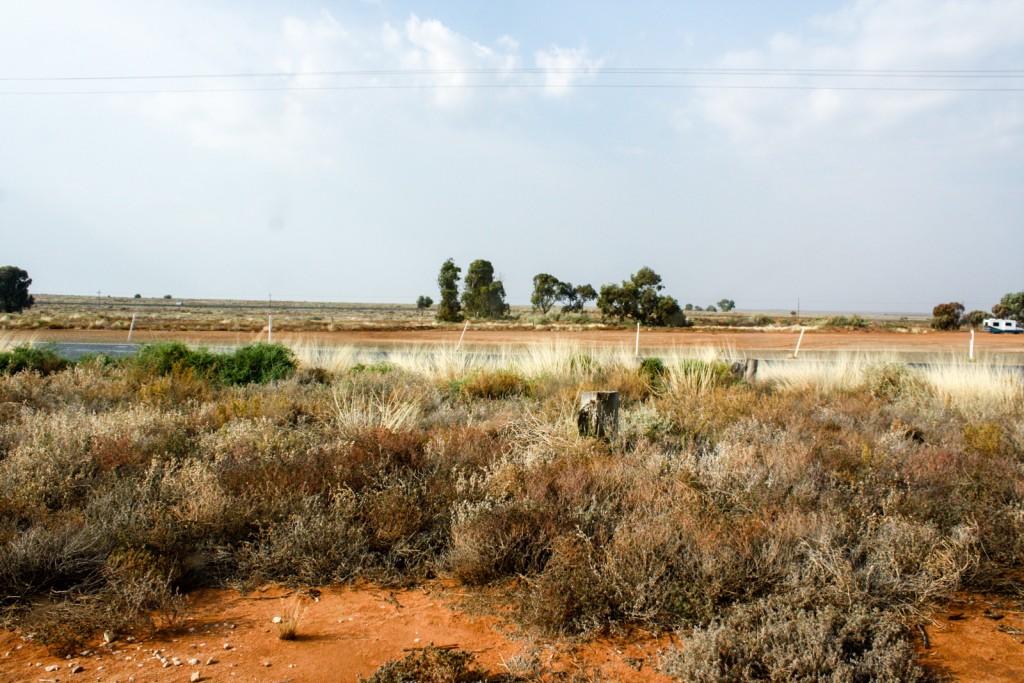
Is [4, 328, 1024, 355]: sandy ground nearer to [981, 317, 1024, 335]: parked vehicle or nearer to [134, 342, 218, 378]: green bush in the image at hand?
[981, 317, 1024, 335]: parked vehicle

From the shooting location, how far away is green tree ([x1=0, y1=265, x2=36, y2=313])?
60.2 meters

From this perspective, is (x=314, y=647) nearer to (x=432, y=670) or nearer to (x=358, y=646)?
(x=358, y=646)

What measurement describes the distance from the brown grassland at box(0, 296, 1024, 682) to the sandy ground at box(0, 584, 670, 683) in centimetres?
10

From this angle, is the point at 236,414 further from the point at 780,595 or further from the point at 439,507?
the point at 780,595

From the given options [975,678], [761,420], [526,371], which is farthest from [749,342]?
[975,678]

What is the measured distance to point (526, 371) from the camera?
1294 cm

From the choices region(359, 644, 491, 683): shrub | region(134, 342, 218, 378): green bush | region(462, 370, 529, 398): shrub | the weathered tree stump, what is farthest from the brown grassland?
region(134, 342, 218, 378): green bush

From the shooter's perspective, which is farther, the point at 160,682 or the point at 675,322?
the point at 675,322

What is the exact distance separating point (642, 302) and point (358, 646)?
44.0 m

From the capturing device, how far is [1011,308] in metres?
53.4

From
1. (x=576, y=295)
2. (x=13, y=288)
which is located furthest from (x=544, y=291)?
(x=13, y=288)

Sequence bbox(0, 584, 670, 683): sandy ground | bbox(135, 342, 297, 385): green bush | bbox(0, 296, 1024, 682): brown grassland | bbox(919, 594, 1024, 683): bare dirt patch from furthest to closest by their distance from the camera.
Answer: bbox(135, 342, 297, 385): green bush, bbox(0, 296, 1024, 682): brown grassland, bbox(919, 594, 1024, 683): bare dirt patch, bbox(0, 584, 670, 683): sandy ground

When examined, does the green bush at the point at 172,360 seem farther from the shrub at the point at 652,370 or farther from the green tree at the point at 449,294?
the green tree at the point at 449,294

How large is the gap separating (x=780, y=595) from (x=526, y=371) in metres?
8.78
